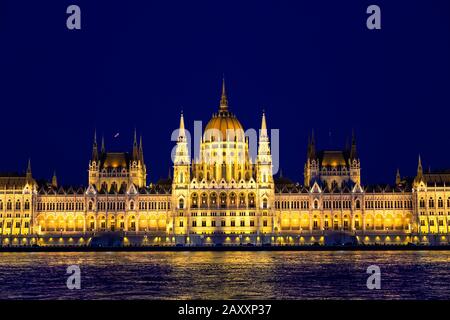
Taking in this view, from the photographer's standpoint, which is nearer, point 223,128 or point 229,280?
point 229,280

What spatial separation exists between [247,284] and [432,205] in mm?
96982

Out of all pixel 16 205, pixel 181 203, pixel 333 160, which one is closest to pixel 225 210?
pixel 181 203

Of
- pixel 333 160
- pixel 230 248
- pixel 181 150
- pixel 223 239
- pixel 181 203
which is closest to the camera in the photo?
pixel 230 248

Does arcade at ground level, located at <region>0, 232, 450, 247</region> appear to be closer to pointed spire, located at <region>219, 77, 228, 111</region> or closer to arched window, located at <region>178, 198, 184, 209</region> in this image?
arched window, located at <region>178, 198, 184, 209</region>

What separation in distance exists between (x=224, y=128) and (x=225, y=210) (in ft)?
59.1

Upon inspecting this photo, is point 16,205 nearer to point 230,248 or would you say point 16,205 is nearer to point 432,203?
point 230,248

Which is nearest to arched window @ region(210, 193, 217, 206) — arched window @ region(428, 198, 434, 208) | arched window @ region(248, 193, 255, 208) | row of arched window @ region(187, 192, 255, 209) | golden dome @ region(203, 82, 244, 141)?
row of arched window @ region(187, 192, 255, 209)

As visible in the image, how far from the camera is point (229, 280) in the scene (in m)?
72.8

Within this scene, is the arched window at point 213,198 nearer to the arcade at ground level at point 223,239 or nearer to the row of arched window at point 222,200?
the row of arched window at point 222,200

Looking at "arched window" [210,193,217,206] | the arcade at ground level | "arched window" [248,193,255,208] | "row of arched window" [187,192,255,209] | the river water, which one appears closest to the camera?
the river water

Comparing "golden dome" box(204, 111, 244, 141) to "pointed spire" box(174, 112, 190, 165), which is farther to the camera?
"golden dome" box(204, 111, 244, 141)

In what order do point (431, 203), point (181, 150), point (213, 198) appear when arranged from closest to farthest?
point (431, 203) → point (213, 198) → point (181, 150)

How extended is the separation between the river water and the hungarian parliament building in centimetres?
5843

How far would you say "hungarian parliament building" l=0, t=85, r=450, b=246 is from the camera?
158000 mm
